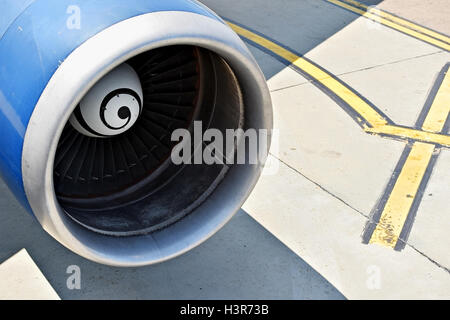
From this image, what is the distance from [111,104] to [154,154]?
35.2 inches

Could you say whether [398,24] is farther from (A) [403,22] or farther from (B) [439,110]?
(B) [439,110]

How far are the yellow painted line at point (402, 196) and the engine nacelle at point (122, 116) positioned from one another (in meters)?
1.55

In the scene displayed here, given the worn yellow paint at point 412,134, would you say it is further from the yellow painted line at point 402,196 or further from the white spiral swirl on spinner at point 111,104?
the white spiral swirl on spinner at point 111,104

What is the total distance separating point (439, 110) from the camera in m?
6.99

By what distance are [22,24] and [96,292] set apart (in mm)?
2059

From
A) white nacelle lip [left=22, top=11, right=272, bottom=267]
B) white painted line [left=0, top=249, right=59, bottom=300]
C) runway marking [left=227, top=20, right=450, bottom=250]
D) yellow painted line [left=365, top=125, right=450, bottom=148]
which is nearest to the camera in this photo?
white nacelle lip [left=22, top=11, right=272, bottom=267]

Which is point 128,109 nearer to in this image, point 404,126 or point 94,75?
point 94,75

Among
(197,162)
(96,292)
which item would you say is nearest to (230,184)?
(197,162)

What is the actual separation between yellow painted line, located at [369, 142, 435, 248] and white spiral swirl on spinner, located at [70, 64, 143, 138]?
2.36 m

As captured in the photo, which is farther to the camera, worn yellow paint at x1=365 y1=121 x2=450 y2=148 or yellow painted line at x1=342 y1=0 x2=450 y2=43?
yellow painted line at x1=342 y1=0 x2=450 y2=43

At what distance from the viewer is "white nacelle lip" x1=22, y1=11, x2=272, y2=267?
10.9 feet

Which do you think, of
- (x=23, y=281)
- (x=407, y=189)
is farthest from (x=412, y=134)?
(x=23, y=281)

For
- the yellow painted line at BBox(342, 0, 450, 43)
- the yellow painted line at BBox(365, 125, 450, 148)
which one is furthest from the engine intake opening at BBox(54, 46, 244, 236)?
the yellow painted line at BBox(342, 0, 450, 43)

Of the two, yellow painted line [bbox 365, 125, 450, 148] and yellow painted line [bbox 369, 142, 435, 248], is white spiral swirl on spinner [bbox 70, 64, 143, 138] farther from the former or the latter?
yellow painted line [bbox 365, 125, 450, 148]
